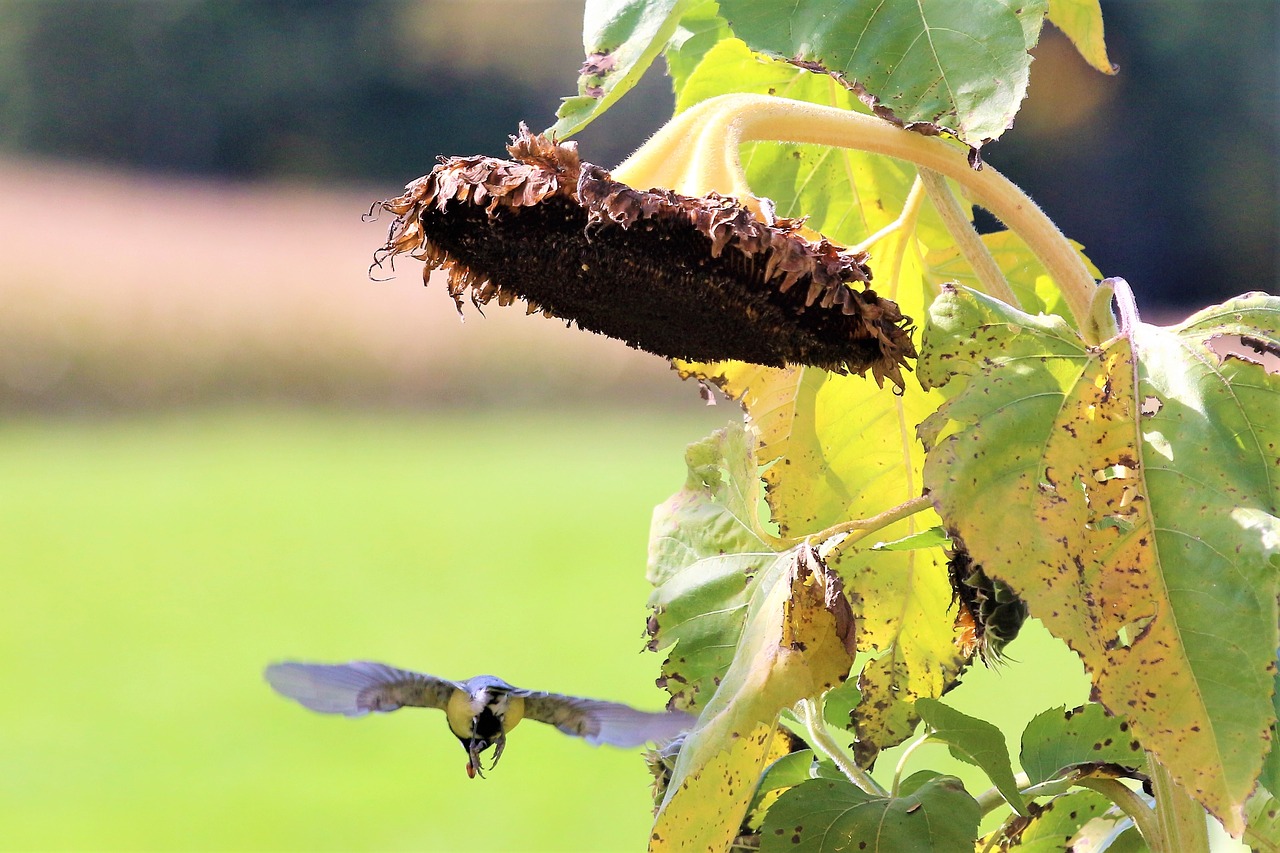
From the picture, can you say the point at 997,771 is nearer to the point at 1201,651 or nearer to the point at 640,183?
the point at 1201,651

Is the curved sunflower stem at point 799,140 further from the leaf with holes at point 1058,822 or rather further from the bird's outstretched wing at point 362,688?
the bird's outstretched wing at point 362,688

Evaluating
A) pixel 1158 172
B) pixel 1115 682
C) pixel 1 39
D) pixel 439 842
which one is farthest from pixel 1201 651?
pixel 1 39

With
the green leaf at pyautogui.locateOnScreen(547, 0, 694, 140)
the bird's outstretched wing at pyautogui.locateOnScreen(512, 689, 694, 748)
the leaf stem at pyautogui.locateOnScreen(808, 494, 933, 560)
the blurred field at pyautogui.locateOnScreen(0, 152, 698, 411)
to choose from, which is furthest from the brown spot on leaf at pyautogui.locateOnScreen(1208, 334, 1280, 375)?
the blurred field at pyautogui.locateOnScreen(0, 152, 698, 411)

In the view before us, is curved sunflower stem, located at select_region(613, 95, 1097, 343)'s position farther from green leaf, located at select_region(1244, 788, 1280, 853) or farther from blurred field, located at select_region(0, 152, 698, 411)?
blurred field, located at select_region(0, 152, 698, 411)

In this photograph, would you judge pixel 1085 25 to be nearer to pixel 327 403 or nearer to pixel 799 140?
pixel 799 140

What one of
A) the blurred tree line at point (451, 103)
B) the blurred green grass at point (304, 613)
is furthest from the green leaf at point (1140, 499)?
the blurred tree line at point (451, 103)

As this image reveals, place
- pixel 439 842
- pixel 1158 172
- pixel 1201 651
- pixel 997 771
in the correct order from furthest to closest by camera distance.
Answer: pixel 1158 172 → pixel 439 842 → pixel 997 771 → pixel 1201 651


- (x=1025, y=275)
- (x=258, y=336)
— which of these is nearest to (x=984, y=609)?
(x=1025, y=275)
